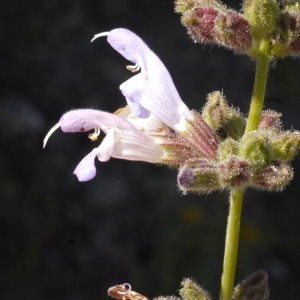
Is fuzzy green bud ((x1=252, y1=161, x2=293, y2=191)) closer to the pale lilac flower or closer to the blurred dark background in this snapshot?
the pale lilac flower

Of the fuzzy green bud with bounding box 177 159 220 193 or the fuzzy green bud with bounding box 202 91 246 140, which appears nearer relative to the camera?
the fuzzy green bud with bounding box 177 159 220 193

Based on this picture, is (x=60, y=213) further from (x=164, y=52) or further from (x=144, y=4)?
(x=144, y=4)

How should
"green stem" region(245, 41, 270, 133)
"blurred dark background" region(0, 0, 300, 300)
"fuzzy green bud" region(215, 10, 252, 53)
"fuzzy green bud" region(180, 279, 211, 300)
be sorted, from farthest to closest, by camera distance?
"blurred dark background" region(0, 0, 300, 300) < "fuzzy green bud" region(180, 279, 211, 300) < "green stem" region(245, 41, 270, 133) < "fuzzy green bud" region(215, 10, 252, 53)

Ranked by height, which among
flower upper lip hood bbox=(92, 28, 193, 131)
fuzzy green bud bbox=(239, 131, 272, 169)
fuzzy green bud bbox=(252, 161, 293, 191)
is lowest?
fuzzy green bud bbox=(252, 161, 293, 191)

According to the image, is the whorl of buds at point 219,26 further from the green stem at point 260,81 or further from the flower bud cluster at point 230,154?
the flower bud cluster at point 230,154

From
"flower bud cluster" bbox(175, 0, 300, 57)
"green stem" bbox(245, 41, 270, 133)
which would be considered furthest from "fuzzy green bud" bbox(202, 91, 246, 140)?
"flower bud cluster" bbox(175, 0, 300, 57)

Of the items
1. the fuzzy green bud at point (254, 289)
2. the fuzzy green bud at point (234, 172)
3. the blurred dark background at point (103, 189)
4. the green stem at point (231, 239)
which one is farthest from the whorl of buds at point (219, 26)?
the blurred dark background at point (103, 189)
